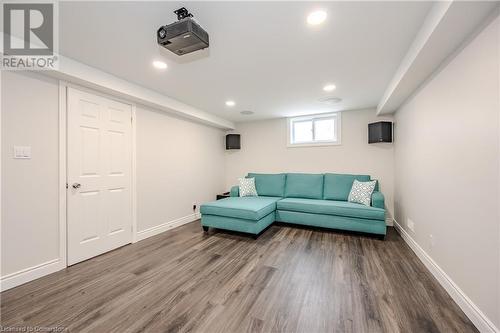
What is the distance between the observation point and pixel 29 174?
2037 mm

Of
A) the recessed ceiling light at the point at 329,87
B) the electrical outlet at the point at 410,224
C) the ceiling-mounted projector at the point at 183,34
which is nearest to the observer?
the ceiling-mounted projector at the point at 183,34

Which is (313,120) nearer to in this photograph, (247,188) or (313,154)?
(313,154)

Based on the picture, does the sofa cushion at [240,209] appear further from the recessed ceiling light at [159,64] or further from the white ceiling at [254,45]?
the recessed ceiling light at [159,64]

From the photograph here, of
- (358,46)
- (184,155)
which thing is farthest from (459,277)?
(184,155)

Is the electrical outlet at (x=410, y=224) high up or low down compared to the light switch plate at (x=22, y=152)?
down

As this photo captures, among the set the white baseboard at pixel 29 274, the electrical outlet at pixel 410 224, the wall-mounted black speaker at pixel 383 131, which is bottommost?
the white baseboard at pixel 29 274

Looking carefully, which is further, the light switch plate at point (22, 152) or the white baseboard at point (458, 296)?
the light switch plate at point (22, 152)

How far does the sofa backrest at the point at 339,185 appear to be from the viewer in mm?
3807

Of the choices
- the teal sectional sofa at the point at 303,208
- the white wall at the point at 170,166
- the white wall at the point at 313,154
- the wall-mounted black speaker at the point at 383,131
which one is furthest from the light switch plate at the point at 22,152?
the wall-mounted black speaker at the point at 383,131

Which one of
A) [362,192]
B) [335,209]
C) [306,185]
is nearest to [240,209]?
[335,209]

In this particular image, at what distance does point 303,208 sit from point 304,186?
701mm

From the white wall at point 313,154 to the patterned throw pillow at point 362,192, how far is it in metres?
0.60

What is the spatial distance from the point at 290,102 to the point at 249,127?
1698mm

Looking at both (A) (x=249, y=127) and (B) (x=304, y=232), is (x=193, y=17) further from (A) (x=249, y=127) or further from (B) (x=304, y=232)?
(A) (x=249, y=127)
